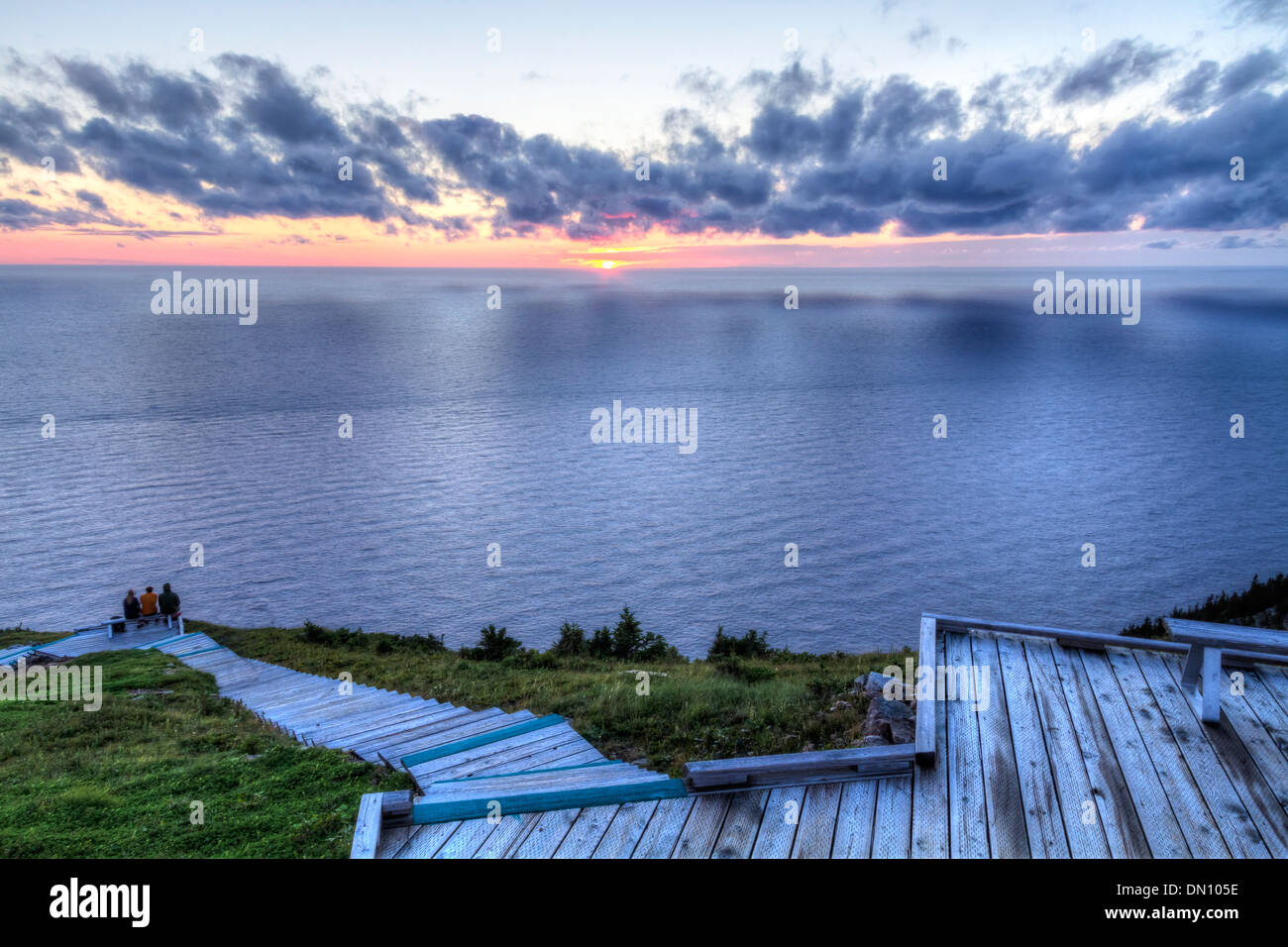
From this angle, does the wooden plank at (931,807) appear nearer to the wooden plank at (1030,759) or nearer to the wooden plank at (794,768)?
the wooden plank at (794,768)

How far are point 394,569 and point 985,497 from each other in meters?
32.2

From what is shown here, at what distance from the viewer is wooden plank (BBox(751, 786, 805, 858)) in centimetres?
559

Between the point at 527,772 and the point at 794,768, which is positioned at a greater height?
the point at 794,768

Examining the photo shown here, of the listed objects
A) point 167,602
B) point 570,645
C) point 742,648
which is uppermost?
point 167,602

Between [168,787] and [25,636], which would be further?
[25,636]

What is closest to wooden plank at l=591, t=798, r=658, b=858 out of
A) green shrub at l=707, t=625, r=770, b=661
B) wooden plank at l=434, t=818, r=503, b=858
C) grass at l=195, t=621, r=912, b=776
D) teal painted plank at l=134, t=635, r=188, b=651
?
wooden plank at l=434, t=818, r=503, b=858

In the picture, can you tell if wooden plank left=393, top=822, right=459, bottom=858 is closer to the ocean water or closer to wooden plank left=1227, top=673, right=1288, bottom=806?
wooden plank left=1227, top=673, right=1288, bottom=806

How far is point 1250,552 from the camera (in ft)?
124

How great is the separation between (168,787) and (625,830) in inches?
213

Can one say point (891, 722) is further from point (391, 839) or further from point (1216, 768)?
point (391, 839)

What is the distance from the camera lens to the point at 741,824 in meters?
5.88

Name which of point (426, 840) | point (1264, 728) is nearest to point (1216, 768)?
point (1264, 728)
